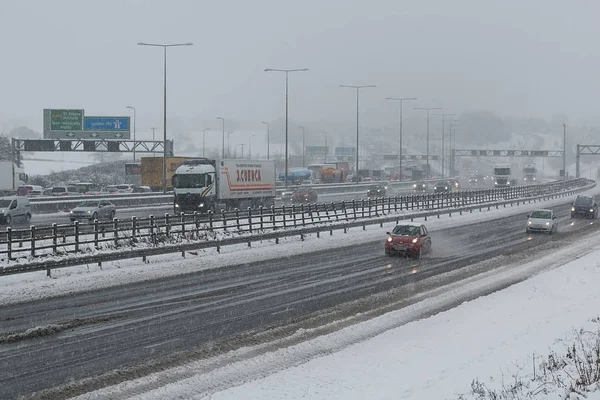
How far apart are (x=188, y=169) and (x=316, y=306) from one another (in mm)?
30537

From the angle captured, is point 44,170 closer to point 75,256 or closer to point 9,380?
point 75,256

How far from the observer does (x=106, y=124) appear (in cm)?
7862

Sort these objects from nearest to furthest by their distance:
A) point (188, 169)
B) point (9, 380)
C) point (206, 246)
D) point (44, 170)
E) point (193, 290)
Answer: point (9, 380)
point (193, 290)
point (206, 246)
point (188, 169)
point (44, 170)

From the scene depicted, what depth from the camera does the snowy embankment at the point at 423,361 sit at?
11508 mm

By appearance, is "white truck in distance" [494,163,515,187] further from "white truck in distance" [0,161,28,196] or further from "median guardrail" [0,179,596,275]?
"white truck in distance" [0,161,28,196]

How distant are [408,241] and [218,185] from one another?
68.5ft

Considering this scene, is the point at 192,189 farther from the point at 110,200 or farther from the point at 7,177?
the point at 7,177

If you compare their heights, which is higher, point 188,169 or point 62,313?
point 188,169

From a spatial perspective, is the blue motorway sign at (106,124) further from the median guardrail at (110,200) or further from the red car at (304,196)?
the red car at (304,196)

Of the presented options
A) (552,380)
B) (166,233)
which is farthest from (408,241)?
(552,380)

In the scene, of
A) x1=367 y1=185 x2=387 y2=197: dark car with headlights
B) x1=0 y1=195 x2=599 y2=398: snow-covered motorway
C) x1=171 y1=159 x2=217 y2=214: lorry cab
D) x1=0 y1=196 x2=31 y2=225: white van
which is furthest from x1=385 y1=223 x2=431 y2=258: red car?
x1=367 y1=185 x2=387 y2=197: dark car with headlights

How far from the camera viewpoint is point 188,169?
1913 inches

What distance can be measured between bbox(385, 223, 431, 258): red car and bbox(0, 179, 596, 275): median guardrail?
607 cm

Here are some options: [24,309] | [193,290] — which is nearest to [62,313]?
[24,309]
